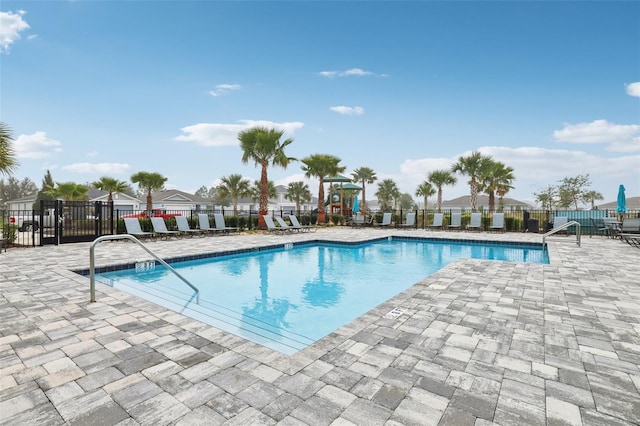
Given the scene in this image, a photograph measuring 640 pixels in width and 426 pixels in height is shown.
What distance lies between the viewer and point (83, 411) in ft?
6.16

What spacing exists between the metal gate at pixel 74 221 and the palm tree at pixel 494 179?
2105cm

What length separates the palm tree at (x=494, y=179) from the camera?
21.4 metres

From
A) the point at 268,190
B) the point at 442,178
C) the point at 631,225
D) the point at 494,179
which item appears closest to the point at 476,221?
the point at 631,225

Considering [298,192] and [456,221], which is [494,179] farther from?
[298,192]

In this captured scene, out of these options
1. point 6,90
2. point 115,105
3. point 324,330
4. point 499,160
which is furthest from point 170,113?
point 499,160

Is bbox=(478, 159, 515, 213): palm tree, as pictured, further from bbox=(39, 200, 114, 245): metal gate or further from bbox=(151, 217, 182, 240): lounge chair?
bbox=(39, 200, 114, 245): metal gate

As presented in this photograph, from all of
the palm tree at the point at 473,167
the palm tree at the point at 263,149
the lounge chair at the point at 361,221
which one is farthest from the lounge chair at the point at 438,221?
the palm tree at the point at 263,149

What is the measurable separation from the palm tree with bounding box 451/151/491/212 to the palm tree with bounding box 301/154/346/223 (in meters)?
8.56

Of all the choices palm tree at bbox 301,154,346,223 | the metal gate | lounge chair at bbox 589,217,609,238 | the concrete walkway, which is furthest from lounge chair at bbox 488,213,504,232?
the metal gate

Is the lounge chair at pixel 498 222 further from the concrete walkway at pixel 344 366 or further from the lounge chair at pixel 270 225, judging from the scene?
the concrete walkway at pixel 344 366

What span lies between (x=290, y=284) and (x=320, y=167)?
15.3m

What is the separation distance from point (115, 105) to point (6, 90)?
15.2 feet

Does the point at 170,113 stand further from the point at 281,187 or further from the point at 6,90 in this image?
the point at 281,187

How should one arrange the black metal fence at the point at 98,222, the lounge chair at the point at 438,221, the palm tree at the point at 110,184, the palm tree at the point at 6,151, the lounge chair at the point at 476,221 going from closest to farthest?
the palm tree at the point at 6,151
the black metal fence at the point at 98,222
the lounge chair at the point at 476,221
the lounge chair at the point at 438,221
the palm tree at the point at 110,184
